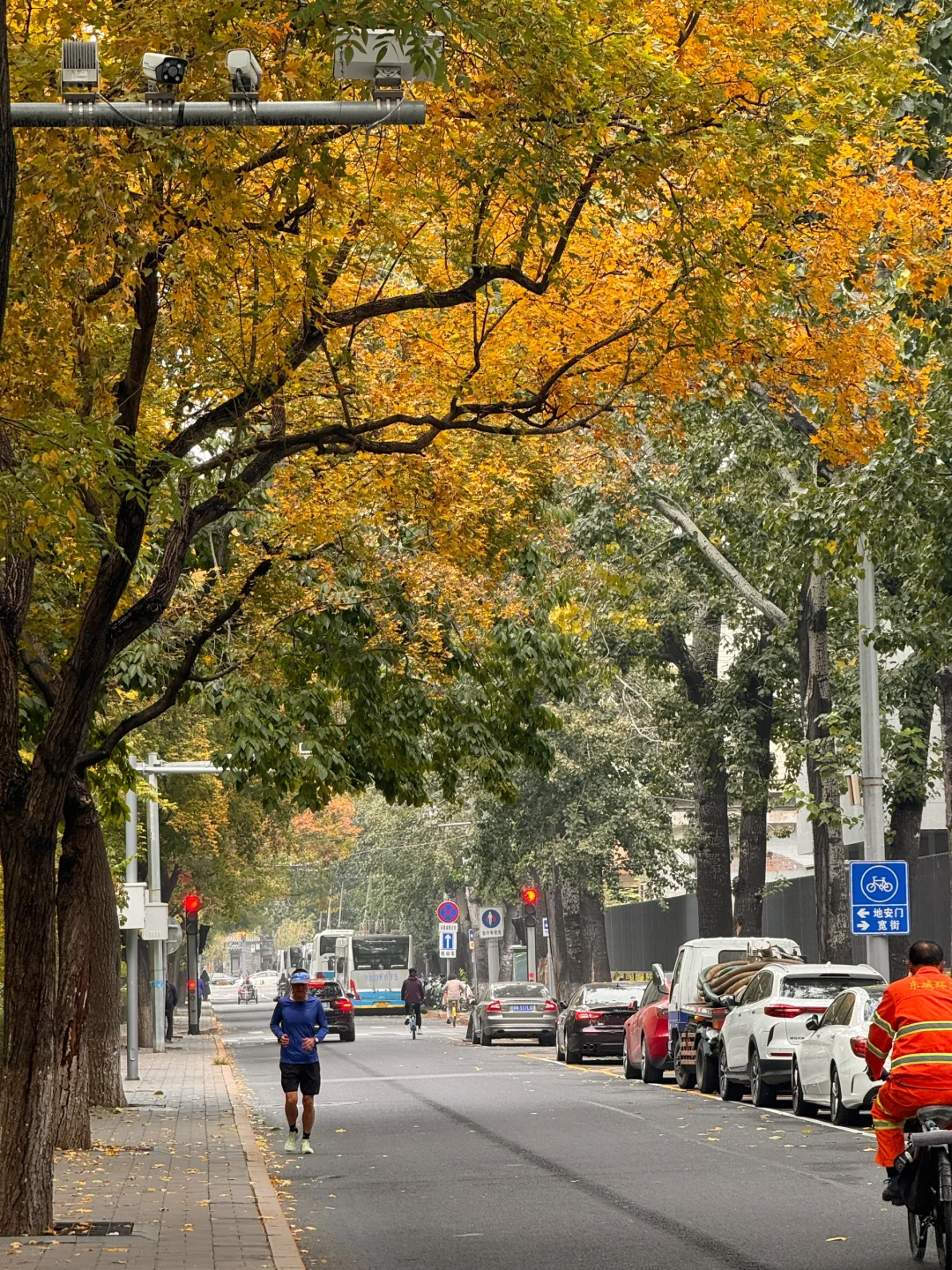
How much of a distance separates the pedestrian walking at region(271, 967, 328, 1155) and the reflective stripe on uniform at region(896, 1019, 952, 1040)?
9.26 metres

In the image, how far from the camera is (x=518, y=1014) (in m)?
43.2

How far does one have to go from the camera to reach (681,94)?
1198cm

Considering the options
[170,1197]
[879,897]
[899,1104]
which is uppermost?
[879,897]

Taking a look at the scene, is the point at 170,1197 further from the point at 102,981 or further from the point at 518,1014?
the point at 518,1014

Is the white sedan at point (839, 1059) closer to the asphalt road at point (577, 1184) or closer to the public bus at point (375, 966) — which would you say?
the asphalt road at point (577, 1184)

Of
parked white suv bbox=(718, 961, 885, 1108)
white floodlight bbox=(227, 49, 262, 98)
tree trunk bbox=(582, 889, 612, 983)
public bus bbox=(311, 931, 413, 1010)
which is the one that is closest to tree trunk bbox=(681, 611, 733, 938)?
parked white suv bbox=(718, 961, 885, 1108)

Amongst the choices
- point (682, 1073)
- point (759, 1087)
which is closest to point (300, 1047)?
point (759, 1087)

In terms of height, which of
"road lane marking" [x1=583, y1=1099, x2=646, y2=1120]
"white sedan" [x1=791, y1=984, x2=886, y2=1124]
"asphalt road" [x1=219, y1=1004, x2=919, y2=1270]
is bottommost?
"road lane marking" [x1=583, y1=1099, x2=646, y2=1120]

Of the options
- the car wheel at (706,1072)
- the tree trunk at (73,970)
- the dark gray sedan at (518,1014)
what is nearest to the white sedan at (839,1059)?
the car wheel at (706,1072)

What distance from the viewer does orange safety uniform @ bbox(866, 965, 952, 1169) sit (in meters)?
9.88

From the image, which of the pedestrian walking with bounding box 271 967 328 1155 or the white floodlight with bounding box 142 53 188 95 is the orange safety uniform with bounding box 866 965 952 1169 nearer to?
the white floodlight with bounding box 142 53 188 95

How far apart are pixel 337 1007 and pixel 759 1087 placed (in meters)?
27.8

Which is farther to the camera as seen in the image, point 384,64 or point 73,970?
point 73,970

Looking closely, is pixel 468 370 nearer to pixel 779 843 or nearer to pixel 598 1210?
pixel 598 1210
